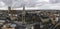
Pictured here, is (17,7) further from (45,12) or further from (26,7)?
(45,12)

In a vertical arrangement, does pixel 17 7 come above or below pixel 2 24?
above

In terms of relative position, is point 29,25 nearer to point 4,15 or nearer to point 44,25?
point 44,25

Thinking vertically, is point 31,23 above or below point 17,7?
below

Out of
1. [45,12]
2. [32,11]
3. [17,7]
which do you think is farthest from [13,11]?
[45,12]

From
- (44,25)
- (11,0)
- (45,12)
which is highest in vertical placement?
(11,0)

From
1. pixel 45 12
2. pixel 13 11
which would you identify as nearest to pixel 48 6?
pixel 45 12

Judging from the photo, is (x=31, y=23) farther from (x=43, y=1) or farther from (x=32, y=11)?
(x=43, y=1)

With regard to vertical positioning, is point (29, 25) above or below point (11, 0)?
below
